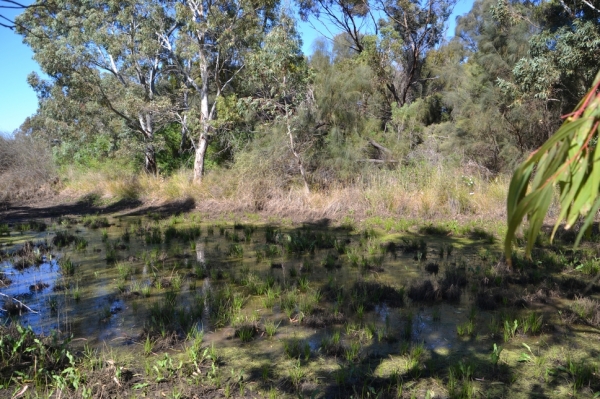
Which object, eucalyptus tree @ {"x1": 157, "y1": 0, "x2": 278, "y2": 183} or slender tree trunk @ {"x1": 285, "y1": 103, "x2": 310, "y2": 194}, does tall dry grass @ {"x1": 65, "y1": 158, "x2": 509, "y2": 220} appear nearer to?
slender tree trunk @ {"x1": 285, "y1": 103, "x2": 310, "y2": 194}

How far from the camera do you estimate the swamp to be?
4062 mm

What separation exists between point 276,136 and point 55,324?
1037 centimetres

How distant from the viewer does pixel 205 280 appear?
296 inches

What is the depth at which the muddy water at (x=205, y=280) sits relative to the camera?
210 inches

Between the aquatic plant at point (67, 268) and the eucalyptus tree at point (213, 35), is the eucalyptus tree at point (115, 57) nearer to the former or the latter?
the eucalyptus tree at point (213, 35)

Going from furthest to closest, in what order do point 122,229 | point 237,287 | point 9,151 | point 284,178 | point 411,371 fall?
point 9,151 < point 284,178 < point 122,229 < point 237,287 < point 411,371

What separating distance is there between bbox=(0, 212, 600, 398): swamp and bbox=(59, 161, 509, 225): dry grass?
1.70 m

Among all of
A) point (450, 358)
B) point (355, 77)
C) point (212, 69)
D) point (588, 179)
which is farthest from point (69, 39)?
point (588, 179)

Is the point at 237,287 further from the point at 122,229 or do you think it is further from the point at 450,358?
the point at 122,229

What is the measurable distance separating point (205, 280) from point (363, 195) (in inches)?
267

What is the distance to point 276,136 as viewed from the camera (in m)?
15.1

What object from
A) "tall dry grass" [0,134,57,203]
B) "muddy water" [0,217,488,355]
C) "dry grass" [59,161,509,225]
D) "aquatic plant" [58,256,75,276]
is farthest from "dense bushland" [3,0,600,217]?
"aquatic plant" [58,256,75,276]

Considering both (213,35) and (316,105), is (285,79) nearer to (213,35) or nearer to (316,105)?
(316,105)

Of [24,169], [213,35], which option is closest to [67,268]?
[213,35]
